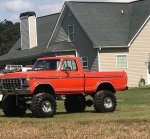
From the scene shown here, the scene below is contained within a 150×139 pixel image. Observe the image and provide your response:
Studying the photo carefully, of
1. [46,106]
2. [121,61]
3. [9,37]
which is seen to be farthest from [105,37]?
[9,37]

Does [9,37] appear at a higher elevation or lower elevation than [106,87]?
higher

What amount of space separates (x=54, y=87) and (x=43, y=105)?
96 cm

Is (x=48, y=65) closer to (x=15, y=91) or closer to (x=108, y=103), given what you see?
(x=15, y=91)

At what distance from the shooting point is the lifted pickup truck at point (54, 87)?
1855 centimetres

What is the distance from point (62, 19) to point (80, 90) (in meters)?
29.5

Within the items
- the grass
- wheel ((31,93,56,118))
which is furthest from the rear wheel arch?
the grass

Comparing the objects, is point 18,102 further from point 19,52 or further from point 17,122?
point 19,52

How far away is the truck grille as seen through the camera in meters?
18.7

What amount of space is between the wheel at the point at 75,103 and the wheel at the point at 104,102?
3.31 ft

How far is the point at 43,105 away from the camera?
60.7 feet

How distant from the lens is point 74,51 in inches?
1839

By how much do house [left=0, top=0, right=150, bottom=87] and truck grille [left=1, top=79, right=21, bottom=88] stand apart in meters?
24.6

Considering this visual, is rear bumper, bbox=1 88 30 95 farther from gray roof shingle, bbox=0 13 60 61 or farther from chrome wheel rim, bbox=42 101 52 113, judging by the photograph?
gray roof shingle, bbox=0 13 60 61

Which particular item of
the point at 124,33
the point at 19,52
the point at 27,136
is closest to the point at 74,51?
the point at 124,33
